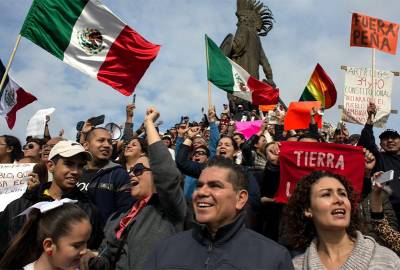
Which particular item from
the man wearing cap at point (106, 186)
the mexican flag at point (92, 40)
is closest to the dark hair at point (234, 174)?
the man wearing cap at point (106, 186)

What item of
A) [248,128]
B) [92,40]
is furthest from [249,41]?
[92,40]

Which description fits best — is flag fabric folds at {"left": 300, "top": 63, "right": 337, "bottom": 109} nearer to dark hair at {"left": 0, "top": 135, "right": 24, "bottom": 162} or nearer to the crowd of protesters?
the crowd of protesters

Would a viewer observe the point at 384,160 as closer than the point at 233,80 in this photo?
Yes

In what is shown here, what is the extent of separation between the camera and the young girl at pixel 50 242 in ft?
9.01

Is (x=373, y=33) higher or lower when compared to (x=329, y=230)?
higher

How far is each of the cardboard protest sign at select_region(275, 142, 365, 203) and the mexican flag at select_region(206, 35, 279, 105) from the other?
404 centimetres

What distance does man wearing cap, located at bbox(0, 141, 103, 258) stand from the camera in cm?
404

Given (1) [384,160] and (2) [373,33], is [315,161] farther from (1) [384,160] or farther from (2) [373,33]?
(2) [373,33]

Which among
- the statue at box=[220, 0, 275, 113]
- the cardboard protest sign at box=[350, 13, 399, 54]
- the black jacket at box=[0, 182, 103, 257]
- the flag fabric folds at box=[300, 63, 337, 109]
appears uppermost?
the statue at box=[220, 0, 275, 113]

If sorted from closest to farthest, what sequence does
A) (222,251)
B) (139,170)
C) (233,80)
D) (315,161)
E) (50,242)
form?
(222,251)
(50,242)
(139,170)
(315,161)
(233,80)

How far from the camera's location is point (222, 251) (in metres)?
2.67

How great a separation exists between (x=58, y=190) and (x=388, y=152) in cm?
421

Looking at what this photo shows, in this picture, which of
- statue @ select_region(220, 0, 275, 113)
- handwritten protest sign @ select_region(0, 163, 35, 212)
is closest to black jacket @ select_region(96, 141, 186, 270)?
handwritten protest sign @ select_region(0, 163, 35, 212)

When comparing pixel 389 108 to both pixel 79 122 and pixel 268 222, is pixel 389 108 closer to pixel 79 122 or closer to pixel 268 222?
pixel 268 222
